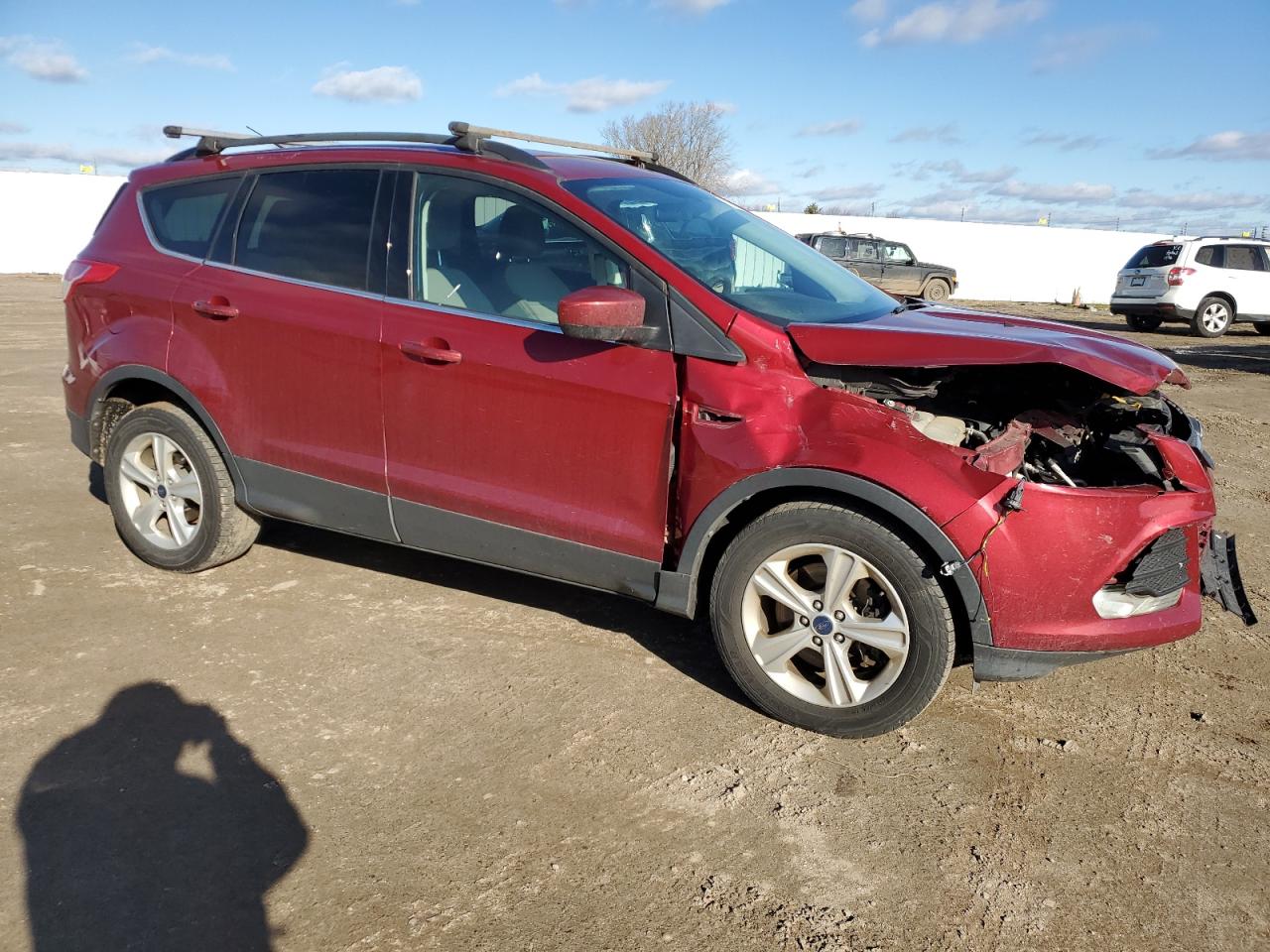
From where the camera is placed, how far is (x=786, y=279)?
12.5 ft

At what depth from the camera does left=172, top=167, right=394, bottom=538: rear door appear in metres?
3.75

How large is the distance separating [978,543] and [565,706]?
1.49 metres

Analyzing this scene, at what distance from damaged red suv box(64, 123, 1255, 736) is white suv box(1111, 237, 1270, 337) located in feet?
51.3

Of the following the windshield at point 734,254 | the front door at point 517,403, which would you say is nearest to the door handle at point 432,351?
the front door at point 517,403

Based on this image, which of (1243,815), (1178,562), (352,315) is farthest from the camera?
(352,315)

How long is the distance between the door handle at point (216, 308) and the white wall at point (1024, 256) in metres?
27.8

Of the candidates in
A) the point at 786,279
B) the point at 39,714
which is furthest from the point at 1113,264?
the point at 39,714

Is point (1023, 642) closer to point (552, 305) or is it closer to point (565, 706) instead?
point (565, 706)

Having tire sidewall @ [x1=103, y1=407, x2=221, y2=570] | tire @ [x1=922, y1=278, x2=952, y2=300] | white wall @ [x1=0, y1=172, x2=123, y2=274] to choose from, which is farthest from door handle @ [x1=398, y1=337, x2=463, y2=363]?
white wall @ [x1=0, y1=172, x2=123, y2=274]

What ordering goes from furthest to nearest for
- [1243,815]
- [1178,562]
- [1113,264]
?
1. [1113,264]
2. [1178,562]
3. [1243,815]

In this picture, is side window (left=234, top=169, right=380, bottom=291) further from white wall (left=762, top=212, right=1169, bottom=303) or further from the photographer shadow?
white wall (left=762, top=212, right=1169, bottom=303)

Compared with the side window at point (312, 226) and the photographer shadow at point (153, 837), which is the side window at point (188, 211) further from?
the photographer shadow at point (153, 837)

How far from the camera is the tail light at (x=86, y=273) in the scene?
14.3 ft

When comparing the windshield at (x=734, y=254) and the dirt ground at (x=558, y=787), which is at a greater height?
the windshield at (x=734, y=254)
